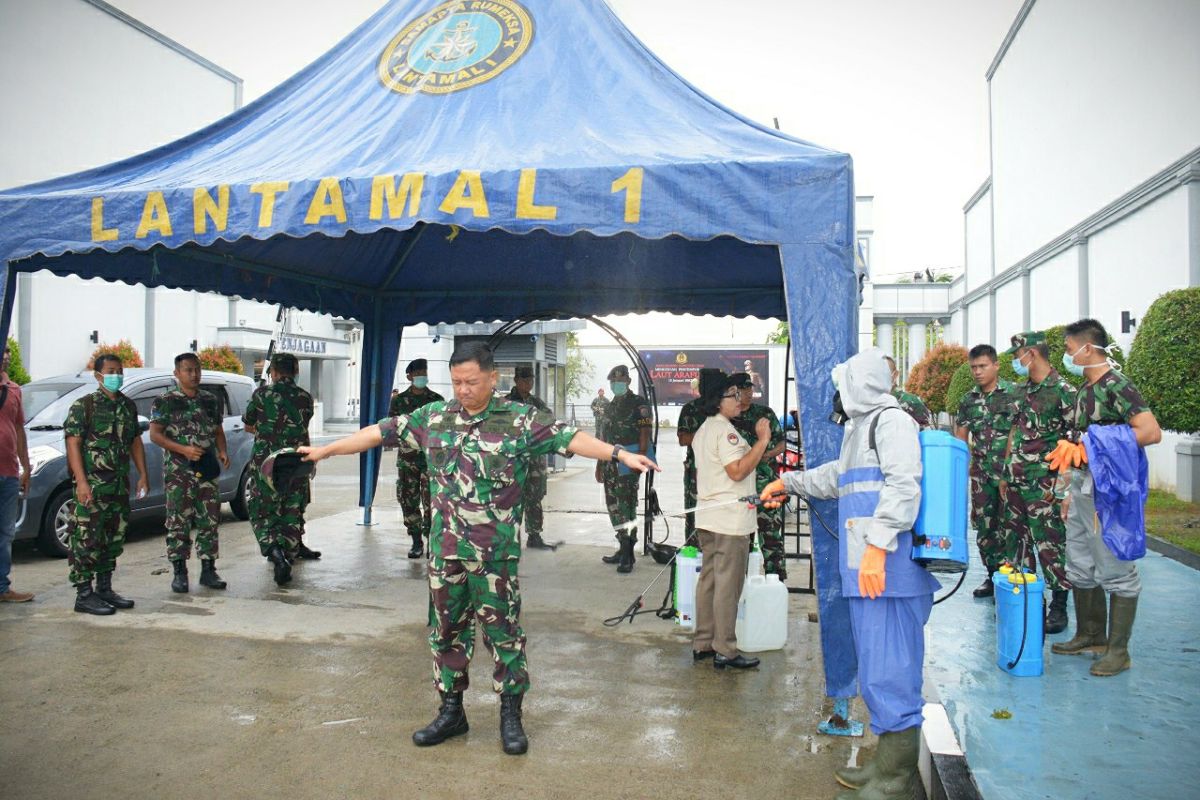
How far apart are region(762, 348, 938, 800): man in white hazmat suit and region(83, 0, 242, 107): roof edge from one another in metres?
20.8

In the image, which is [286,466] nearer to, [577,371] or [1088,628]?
[1088,628]

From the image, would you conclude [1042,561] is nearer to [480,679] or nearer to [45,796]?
[480,679]

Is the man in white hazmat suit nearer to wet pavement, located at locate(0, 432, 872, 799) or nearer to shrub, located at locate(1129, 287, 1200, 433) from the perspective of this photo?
wet pavement, located at locate(0, 432, 872, 799)

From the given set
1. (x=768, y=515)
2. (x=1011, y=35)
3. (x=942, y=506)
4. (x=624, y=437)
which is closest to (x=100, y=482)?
(x=624, y=437)

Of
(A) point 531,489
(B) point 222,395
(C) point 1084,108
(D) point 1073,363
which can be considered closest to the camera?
(D) point 1073,363

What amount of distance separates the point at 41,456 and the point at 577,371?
30.8 meters

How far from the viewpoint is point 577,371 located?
125 feet

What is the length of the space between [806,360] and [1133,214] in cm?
1238

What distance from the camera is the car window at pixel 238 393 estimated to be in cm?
1013

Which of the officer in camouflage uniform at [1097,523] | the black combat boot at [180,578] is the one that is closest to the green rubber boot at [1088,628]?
the officer in camouflage uniform at [1097,523]

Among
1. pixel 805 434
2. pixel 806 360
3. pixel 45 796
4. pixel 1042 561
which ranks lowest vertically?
pixel 45 796

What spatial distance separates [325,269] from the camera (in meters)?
8.54

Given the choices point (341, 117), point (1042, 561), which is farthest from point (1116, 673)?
point (341, 117)

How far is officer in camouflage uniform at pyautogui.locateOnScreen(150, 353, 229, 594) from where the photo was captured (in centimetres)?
644
